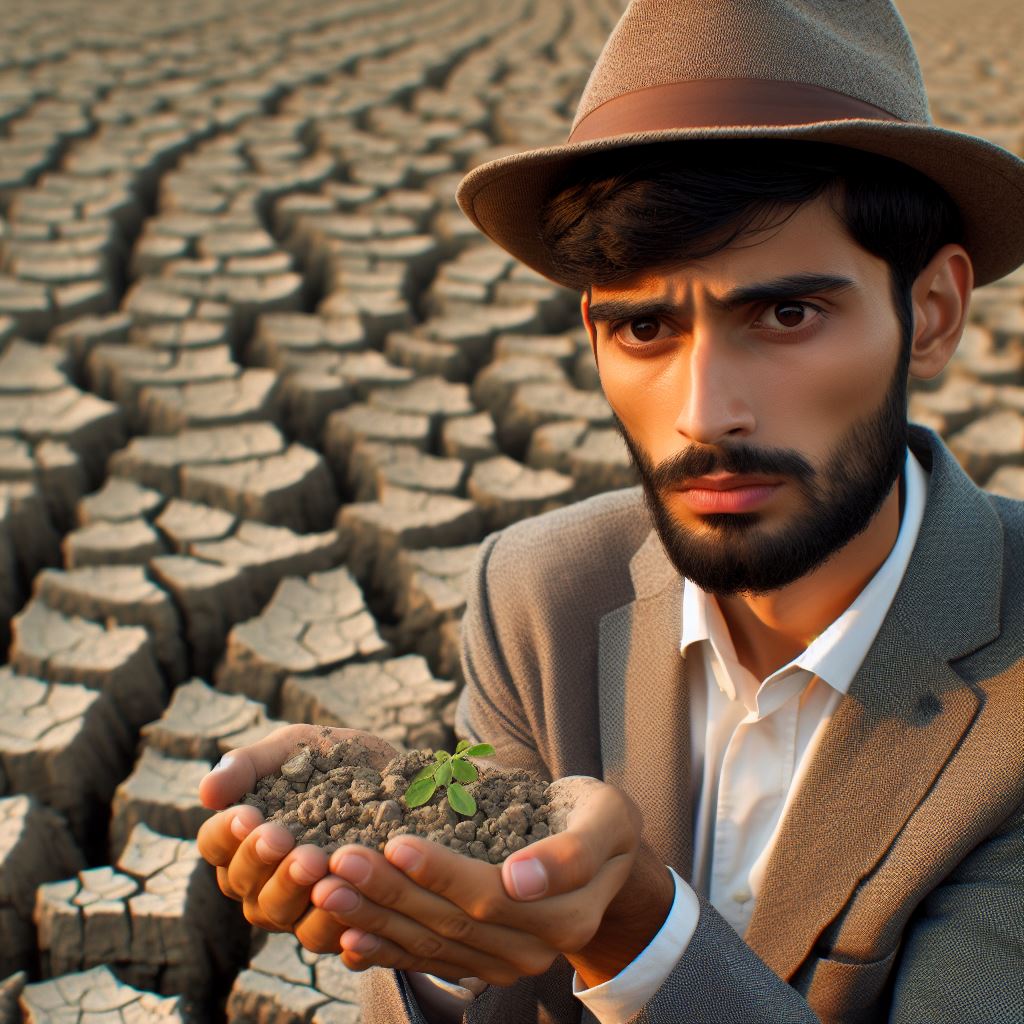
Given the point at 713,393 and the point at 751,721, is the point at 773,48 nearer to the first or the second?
the point at 713,393

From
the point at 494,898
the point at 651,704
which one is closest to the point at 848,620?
the point at 651,704

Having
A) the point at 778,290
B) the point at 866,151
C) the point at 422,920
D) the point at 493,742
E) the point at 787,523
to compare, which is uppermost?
the point at 866,151

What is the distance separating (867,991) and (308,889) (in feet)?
2.33

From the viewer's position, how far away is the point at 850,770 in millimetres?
1416

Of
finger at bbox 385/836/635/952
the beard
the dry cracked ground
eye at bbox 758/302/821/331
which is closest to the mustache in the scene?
the beard

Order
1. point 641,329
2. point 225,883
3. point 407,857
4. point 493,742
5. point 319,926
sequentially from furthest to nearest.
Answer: point 493,742, point 641,329, point 225,883, point 319,926, point 407,857

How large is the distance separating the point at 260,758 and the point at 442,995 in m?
0.44

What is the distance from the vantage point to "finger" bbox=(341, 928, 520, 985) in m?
1.15

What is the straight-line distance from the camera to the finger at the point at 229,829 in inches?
46.2

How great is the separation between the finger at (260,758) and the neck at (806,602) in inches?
20.0

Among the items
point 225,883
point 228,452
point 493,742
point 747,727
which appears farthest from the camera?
point 228,452

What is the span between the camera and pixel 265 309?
3975 millimetres

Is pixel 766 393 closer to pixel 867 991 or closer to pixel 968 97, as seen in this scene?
pixel 867 991

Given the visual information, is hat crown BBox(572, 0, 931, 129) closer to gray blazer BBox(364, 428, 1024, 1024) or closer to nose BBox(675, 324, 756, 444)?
nose BBox(675, 324, 756, 444)
